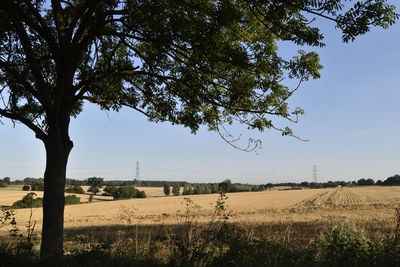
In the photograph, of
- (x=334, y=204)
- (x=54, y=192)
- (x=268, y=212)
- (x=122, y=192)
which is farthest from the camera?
(x=122, y=192)

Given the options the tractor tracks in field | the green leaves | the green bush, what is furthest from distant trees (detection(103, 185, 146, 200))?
the green bush

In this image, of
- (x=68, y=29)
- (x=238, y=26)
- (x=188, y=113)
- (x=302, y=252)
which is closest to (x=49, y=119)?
(x=68, y=29)

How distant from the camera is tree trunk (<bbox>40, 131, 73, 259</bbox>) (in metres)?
6.75

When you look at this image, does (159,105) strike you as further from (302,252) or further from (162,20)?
(302,252)

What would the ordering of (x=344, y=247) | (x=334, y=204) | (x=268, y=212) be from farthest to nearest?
(x=334, y=204) < (x=268, y=212) < (x=344, y=247)

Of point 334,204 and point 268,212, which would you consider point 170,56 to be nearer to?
point 268,212

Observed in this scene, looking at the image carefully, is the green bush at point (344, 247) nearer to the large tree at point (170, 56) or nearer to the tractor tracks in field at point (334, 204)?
the large tree at point (170, 56)

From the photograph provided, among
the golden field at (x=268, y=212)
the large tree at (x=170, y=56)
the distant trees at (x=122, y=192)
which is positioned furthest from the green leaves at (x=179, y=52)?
the distant trees at (x=122, y=192)

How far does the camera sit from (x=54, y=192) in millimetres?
6918

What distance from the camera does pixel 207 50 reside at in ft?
21.4

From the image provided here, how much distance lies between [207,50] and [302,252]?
3.94 metres

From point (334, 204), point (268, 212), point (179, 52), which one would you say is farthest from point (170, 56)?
point (334, 204)

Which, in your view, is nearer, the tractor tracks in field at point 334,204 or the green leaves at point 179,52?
the green leaves at point 179,52

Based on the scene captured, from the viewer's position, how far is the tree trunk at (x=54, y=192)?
22.2ft
